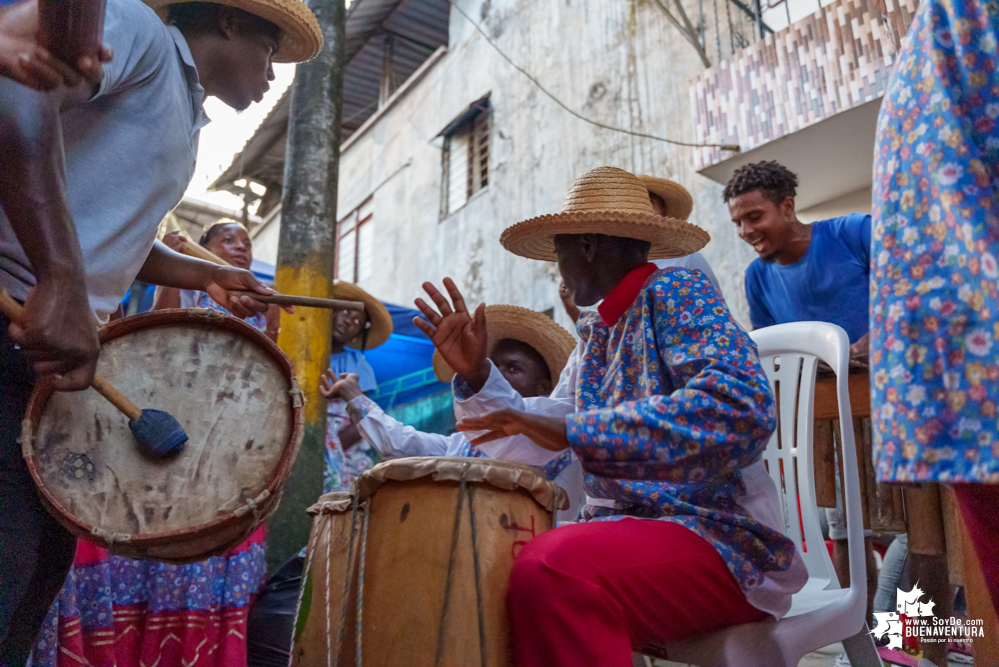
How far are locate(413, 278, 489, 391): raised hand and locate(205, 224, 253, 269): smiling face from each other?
108 inches

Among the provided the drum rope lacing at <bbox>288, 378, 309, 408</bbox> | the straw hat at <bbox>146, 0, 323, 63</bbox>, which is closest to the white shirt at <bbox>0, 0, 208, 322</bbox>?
the straw hat at <bbox>146, 0, 323, 63</bbox>

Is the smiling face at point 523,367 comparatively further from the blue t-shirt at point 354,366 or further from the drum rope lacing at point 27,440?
the drum rope lacing at point 27,440

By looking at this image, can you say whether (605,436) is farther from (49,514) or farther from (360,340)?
(360,340)

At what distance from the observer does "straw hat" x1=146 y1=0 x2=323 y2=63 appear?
2002mm

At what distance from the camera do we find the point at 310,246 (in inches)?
174

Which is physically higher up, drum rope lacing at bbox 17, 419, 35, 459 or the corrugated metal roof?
the corrugated metal roof

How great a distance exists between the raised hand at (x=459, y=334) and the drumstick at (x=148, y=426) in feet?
2.24

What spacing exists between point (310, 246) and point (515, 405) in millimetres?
2603

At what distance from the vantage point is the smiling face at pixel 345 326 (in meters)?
5.20

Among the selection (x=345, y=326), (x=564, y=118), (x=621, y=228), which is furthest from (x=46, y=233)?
(x=564, y=118)

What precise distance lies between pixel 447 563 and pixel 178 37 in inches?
54.4

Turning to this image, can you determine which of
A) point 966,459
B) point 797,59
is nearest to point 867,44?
point 797,59

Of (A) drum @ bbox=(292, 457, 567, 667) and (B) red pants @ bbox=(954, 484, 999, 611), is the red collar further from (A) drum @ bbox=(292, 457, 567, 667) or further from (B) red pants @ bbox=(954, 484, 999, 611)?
(B) red pants @ bbox=(954, 484, 999, 611)

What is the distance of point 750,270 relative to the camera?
Result: 4.10m
